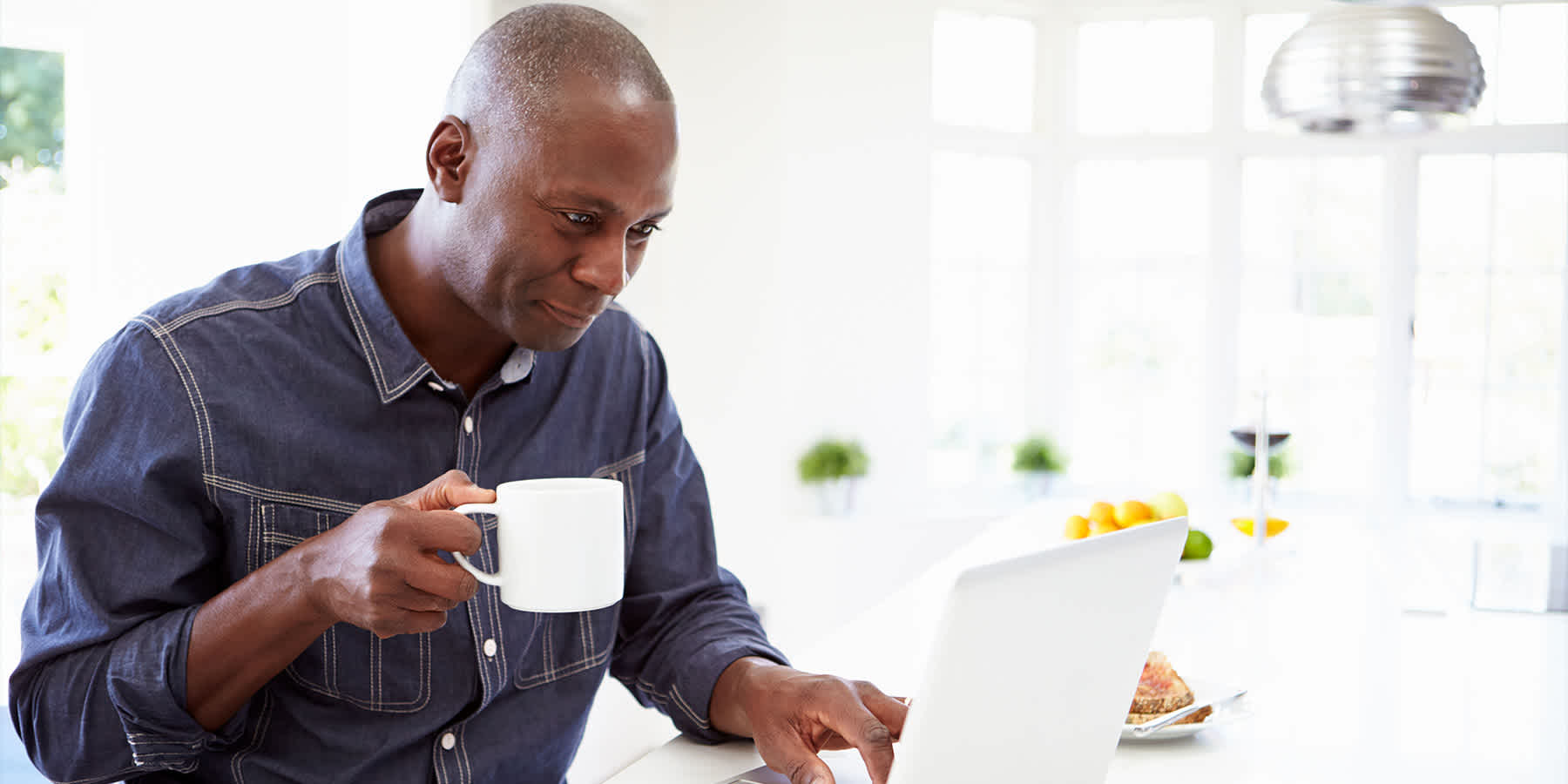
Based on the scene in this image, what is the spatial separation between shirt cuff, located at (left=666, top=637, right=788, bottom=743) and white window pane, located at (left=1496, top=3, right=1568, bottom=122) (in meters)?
5.27

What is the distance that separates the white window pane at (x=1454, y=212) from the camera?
5410 mm

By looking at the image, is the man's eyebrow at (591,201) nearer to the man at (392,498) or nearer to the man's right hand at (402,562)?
the man at (392,498)

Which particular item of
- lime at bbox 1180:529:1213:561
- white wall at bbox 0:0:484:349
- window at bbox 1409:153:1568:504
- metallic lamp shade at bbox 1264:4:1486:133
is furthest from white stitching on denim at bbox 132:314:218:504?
window at bbox 1409:153:1568:504

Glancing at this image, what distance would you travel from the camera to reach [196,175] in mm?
3877

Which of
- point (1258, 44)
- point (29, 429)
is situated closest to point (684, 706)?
point (29, 429)

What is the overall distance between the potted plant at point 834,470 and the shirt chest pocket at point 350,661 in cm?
372

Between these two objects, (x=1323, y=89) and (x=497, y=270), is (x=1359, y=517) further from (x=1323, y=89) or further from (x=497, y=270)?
(x=497, y=270)

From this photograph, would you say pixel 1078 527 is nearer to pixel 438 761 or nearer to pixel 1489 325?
pixel 438 761

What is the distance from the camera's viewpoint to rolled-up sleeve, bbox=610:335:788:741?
4.37 feet

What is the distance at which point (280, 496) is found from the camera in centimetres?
120

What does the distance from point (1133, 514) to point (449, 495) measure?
63.0 inches

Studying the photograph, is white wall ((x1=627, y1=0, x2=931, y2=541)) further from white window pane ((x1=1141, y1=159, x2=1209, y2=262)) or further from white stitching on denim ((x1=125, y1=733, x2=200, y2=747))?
white stitching on denim ((x1=125, y1=733, x2=200, y2=747))

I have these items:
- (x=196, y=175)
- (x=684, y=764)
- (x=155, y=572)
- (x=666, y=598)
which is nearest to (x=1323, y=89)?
(x=666, y=598)

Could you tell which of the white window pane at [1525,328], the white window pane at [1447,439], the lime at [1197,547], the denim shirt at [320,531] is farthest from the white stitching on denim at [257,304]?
the white window pane at [1525,328]
